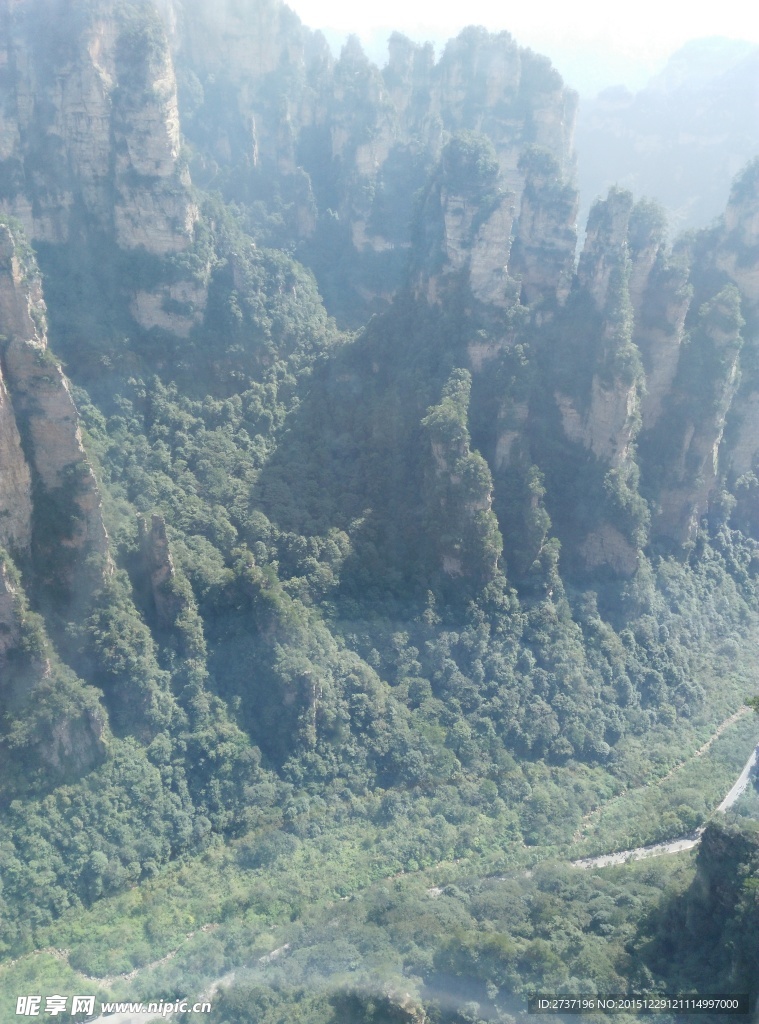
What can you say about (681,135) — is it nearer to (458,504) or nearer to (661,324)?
(661,324)

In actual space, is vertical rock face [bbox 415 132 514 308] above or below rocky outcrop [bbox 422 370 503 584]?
above

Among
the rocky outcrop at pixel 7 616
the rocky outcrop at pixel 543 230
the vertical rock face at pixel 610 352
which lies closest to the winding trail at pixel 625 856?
the rocky outcrop at pixel 7 616

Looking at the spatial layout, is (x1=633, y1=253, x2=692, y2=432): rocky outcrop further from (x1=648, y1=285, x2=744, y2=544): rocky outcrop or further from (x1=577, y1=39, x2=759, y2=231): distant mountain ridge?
(x1=577, y1=39, x2=759, y2=231): distant mountain ridge

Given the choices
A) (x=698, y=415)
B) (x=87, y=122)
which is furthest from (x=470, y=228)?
(x=87, y=122)

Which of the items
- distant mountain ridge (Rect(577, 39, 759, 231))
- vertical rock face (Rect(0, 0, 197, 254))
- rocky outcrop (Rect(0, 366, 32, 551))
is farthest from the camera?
distant mountain ridge (Rect(577, 39, 759, 231))

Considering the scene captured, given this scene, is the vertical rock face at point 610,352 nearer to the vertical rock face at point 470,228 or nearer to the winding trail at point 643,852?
the vertical rock face at point 470,228

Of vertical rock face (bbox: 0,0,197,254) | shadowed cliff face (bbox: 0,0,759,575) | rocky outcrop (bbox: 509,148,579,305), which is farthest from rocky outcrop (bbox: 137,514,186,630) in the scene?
rocky outcrop (bbox: 509,148,579,305)

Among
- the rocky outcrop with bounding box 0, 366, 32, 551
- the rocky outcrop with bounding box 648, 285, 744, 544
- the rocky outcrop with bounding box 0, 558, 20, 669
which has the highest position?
the rocky outcrop with bounding box 648, 285, 744, 544

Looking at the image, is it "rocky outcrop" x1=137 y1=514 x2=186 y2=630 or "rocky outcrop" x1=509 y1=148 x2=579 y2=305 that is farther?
"rocky outcrop" x1=509 y1=148 x2=579 y2=305
